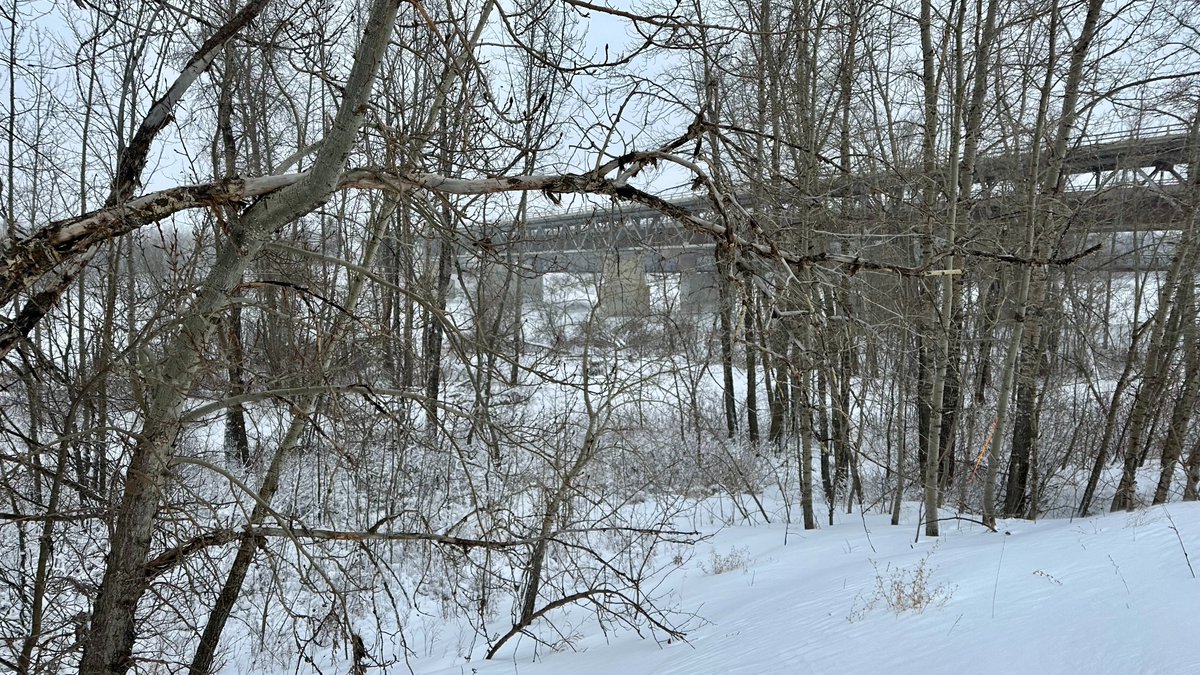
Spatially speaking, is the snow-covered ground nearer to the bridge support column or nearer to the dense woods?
the dense woods

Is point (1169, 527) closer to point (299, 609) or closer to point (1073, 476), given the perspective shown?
point (1073, 476)

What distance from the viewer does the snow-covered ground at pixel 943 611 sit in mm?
3932

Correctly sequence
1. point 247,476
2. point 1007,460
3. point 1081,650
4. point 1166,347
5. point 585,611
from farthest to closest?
1. point 1007,460
2. point 247,476
3. point 1166,347
4. point 585,611
5. point 1081,650

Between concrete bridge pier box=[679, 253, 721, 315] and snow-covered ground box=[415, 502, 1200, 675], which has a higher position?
concrete bridge pier box=[679, 253, 721, 315]

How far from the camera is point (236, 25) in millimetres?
3266

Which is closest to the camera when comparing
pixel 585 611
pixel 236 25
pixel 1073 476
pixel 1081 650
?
pixel 236 25

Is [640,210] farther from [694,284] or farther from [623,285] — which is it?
[694,284]

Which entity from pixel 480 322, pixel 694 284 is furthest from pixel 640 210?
pixel 694 284

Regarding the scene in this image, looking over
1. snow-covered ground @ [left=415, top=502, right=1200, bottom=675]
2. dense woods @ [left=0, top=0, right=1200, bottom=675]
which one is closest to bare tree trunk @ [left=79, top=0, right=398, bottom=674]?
dense woods @ [left=0, top=0, right=1200, bottom=675]

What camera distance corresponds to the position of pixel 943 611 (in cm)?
496

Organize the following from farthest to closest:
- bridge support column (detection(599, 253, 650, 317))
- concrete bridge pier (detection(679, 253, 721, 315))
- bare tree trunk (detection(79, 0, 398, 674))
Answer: bridge support column (detection(599, 253, 650, 317)), concrete bridge pier (detection(679, 253, 721, 315)), bare tree trunk (detection(79, 0, 398, 674))

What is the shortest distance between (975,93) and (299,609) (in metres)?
10.1

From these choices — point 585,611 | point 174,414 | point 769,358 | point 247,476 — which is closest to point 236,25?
point 174,414

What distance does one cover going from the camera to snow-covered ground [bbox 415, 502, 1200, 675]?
3932 millimetres
